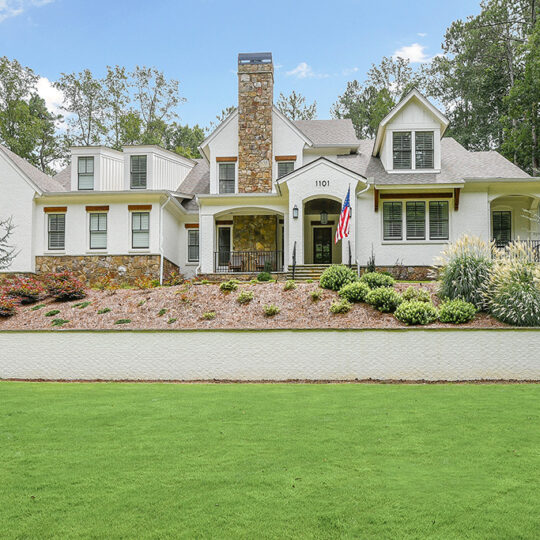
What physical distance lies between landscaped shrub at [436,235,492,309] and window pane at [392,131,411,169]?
26.3ft

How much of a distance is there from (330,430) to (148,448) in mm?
2142

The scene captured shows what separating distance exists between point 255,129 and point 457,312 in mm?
12720

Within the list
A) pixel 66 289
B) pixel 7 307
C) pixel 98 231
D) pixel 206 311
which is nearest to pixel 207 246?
pixel 98 231

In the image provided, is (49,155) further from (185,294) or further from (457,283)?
(457,283)

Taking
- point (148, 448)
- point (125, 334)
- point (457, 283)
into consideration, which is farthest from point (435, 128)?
point (148, 448)

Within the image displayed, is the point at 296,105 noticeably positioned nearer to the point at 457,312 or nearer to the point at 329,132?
the point at 329,132

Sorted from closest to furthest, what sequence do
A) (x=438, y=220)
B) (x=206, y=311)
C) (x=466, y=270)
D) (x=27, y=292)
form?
(x=466, y=270), (x=206, y=311), (x=27, y=292), (x=438, y=220)

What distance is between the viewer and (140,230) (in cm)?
2148

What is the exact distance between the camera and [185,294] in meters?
15.3

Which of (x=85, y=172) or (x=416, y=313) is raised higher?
(x=85, y=172)

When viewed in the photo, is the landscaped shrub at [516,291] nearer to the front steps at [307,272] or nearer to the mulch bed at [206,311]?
the mulch bed at [206,311]

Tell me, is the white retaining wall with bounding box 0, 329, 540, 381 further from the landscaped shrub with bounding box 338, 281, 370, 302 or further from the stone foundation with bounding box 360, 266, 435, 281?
the stone foundation with bounding box 360, 266, 435, 281

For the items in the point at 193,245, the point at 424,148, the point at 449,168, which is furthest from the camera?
the point at 193,245

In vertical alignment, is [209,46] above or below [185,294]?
above
